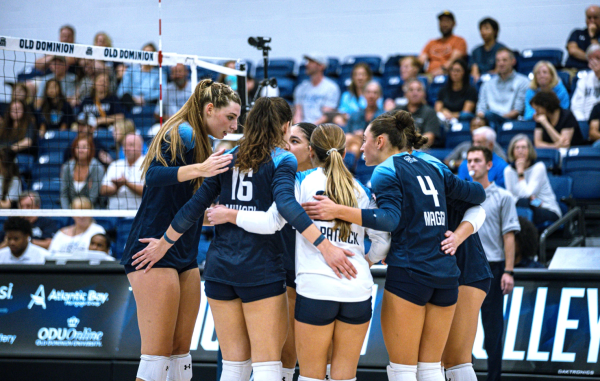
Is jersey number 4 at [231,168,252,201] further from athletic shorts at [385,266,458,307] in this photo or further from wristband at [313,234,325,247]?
athletic shorts at [385,266,458,307]

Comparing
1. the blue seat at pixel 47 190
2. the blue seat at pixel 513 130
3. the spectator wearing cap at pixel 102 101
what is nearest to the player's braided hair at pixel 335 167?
the blue seat at pixel 513 130

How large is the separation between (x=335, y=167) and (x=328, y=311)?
74 cm

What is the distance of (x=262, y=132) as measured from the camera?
10.2ft

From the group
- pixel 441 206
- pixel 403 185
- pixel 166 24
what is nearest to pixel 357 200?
pixel 403 185

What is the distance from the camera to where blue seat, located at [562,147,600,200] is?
6.79m

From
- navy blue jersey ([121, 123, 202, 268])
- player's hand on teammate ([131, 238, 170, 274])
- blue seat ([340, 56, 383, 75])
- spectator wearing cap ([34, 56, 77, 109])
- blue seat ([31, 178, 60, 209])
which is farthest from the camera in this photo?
blue seat ([340, 56, 383, 75])

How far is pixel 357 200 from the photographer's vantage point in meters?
3.20

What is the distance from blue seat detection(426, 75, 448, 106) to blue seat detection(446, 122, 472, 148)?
1400 millimetres

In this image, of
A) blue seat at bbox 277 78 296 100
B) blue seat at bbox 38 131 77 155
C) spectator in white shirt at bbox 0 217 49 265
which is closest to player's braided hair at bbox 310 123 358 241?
spectator in white shirt at bbox 0 217 49 265

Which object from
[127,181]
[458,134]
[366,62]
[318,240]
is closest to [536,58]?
[458,134]

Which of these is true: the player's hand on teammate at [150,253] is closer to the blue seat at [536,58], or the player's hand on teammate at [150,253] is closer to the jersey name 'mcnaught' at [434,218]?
the jersey name 'mcnaught' at [434,218]

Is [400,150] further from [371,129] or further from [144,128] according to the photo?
[144,128]

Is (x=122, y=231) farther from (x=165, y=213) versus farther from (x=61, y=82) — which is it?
(x=165, y=213)

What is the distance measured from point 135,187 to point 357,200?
4.33m
